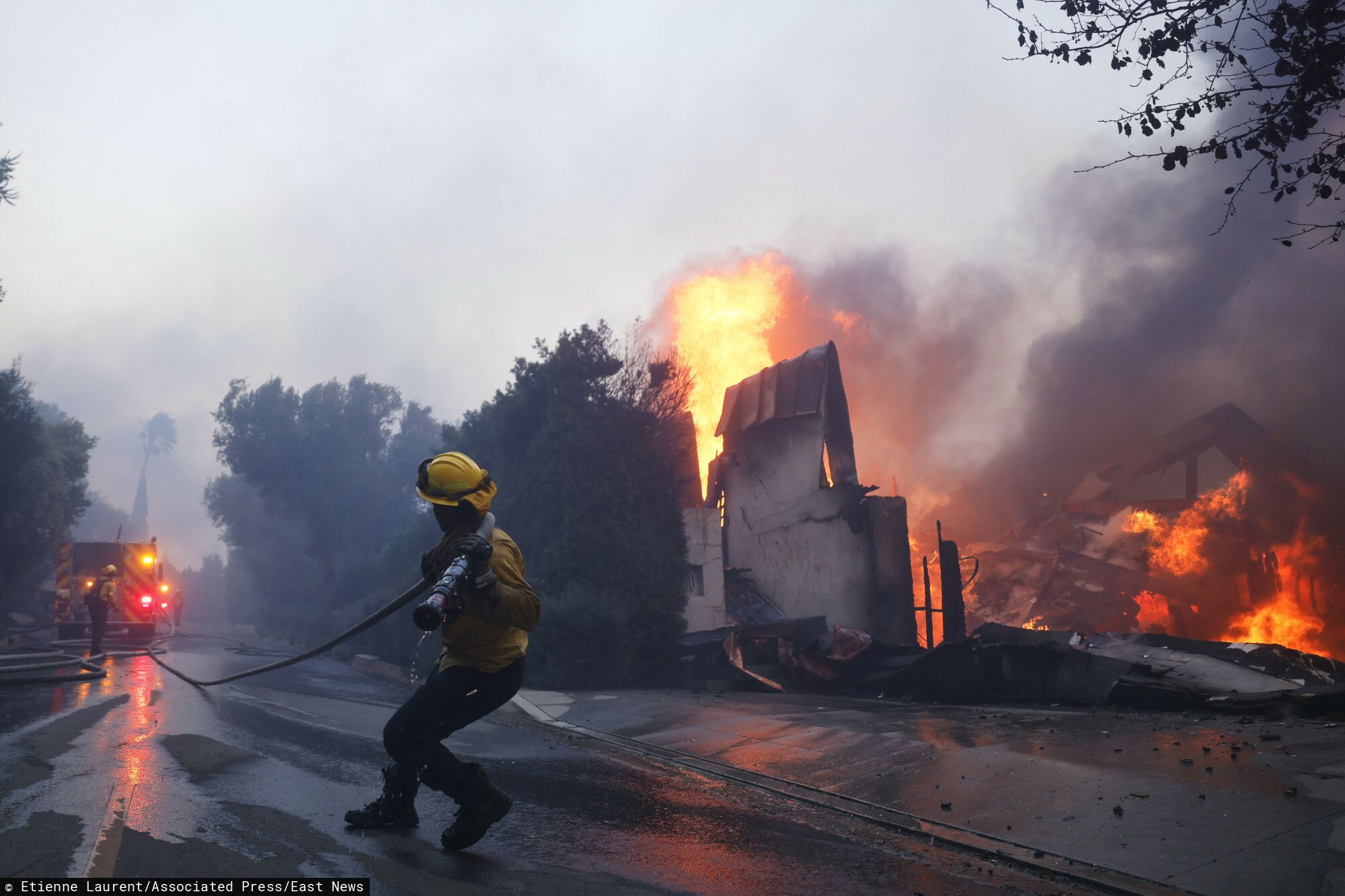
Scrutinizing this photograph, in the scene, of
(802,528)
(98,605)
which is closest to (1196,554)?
(802,528)

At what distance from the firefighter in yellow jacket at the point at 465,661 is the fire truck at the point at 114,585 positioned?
21.4 meters

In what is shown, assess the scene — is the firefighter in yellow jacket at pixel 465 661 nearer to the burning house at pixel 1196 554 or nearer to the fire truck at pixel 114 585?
the fire truck at pixel 114 585

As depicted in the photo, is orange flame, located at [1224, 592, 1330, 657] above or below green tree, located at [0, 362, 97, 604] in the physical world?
below

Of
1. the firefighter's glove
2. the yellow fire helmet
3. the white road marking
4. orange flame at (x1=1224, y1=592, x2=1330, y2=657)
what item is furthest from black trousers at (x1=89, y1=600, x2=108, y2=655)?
orange flame at (x1=1224, y1=592, x2=1330, y2=657)

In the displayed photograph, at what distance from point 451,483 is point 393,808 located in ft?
5.92

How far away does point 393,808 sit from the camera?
15.6 ft

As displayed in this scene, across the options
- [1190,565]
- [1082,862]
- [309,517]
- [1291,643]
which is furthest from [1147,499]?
[309,517]

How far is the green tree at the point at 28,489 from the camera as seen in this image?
80.8 ft

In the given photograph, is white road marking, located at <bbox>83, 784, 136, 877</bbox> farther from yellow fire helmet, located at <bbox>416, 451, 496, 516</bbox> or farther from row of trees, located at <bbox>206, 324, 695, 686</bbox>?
row of trees, located at <bbox>206, 324, 695, 686</bbox>

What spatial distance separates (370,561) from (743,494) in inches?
777

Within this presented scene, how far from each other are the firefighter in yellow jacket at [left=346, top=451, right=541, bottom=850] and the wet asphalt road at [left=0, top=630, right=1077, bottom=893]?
0.31m

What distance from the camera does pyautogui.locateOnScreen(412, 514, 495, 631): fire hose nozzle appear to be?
146 inches

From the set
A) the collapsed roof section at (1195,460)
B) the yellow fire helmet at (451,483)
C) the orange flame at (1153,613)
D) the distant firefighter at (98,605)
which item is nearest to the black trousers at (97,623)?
the distant firefighter at (98,605)

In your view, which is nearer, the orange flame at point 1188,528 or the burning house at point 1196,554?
the burning house at point 1196,554
